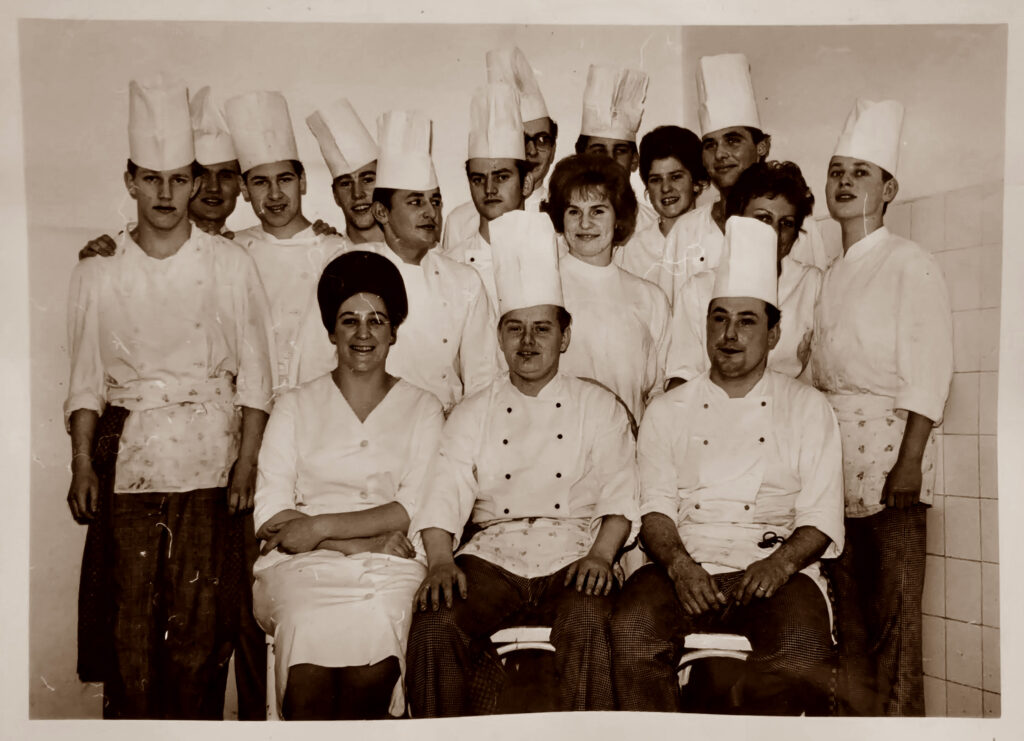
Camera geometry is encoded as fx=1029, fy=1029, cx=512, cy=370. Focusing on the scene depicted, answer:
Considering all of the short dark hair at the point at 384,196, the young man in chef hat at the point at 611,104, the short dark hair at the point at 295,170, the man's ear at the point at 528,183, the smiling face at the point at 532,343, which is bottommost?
the smiling face at the point at 532,343

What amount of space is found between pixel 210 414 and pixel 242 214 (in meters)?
0.46

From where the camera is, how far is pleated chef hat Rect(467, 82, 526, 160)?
228cm

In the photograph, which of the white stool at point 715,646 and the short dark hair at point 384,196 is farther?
the short dark hair at point 384,196

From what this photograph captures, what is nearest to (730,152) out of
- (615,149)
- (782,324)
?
(615,149)

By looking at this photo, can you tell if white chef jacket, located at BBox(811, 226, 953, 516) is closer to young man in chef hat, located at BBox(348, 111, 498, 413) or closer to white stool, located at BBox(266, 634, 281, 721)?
young man in chef hat, located at BBox(348, 111, 498, 413)

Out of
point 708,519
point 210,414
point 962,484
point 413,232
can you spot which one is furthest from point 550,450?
point 962,484

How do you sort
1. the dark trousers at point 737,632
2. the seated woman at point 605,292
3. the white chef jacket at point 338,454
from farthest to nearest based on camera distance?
the seated woman at point 605,292
the white chef jacket at point 338,454
the dark trousers at point 737,632

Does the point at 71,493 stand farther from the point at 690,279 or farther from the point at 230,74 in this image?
the point at 690,279

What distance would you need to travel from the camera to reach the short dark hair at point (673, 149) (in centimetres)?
231

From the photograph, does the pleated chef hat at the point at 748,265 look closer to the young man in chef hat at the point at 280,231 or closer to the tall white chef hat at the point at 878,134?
the tall white chef hat at the point at 878,134

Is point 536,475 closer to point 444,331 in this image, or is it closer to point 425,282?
point 444,331

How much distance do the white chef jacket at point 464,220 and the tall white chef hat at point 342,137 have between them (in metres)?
0.22

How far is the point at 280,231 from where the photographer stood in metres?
2.30

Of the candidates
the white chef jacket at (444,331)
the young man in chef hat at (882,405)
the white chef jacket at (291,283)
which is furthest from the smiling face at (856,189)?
the white chef jacket at (291,283)
